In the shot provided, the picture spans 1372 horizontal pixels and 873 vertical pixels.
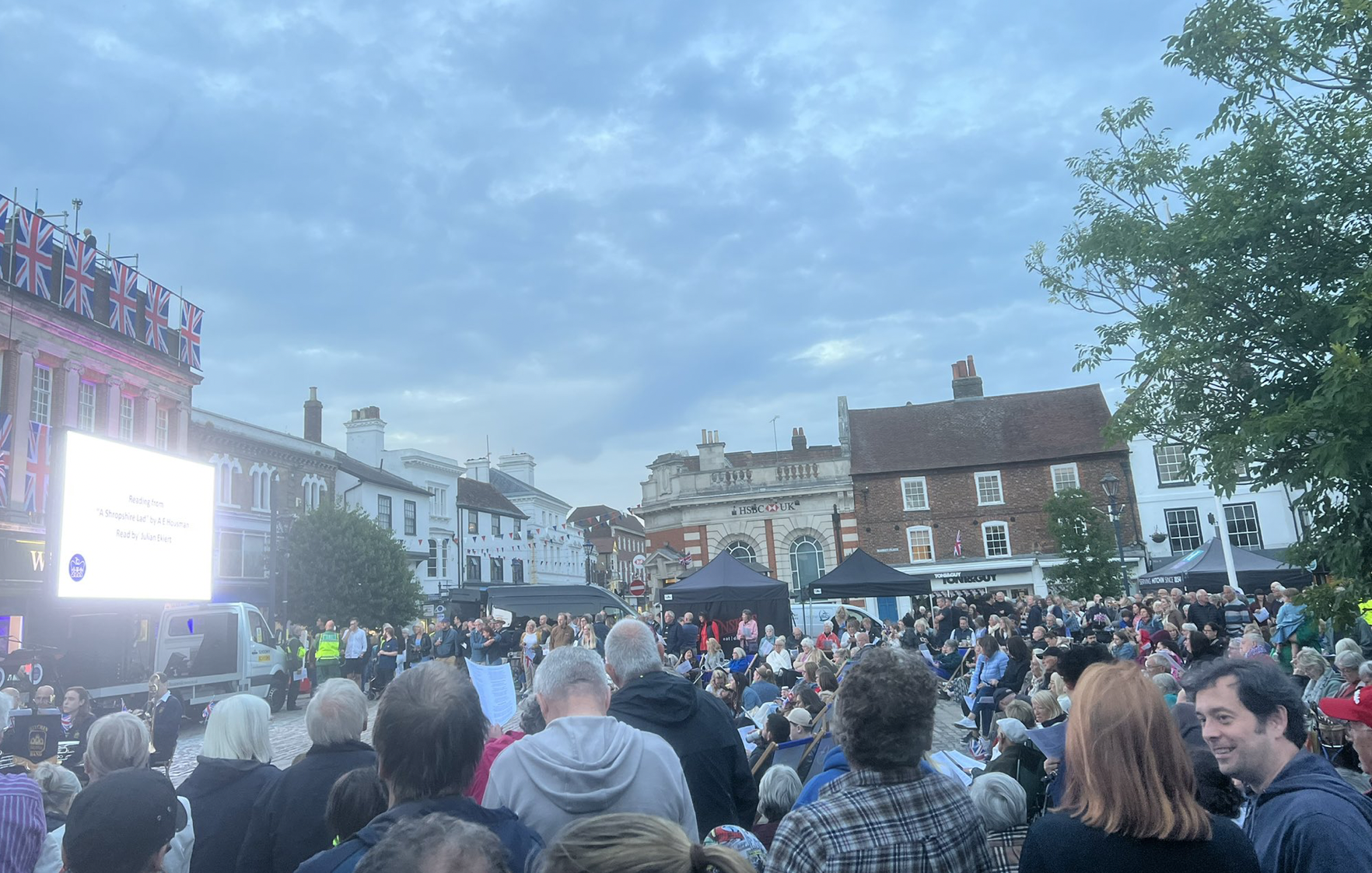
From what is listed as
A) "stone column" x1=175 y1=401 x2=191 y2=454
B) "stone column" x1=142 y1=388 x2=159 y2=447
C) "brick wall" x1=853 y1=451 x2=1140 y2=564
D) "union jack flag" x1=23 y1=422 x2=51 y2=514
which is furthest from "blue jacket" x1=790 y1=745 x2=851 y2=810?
"brick wall" x1=853 y1=451 x2=1140 y2=564

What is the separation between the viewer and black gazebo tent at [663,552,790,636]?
20.8m

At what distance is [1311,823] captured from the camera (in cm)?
236

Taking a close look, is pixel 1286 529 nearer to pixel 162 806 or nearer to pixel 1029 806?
pixel 1029 806

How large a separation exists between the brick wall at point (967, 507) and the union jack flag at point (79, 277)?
99.7 ft

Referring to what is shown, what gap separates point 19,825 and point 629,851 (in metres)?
3.09

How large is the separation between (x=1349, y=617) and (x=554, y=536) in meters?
56.0

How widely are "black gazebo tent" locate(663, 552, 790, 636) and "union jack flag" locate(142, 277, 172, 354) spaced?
61.7 ft

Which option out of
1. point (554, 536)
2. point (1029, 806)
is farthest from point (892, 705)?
point (554, 536)

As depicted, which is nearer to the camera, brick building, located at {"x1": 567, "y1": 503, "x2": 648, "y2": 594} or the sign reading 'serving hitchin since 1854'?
the sign reading 'serving hitchin since 1854'

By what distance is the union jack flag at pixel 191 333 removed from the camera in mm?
29969

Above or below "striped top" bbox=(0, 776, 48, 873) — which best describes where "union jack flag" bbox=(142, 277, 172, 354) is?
above

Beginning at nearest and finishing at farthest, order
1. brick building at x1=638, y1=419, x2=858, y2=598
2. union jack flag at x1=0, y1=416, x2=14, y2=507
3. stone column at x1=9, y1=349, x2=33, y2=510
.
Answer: union jack flag at x1=0, y1=416, x2=14, y2=507 → stone column at x1=9, y1=349, x2=33, y2=510 → brick building at x1=638, y1=419, x2=858, y2=598

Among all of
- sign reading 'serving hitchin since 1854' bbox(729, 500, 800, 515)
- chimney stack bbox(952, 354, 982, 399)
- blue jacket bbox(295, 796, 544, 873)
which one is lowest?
blue jacket bbox(295, 796, 544, 873)

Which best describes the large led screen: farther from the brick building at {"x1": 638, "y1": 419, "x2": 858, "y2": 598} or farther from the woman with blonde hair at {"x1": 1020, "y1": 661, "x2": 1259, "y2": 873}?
the brick building at {"x1": 638, "y1": 419, "x2": 858, "y2": 598}
